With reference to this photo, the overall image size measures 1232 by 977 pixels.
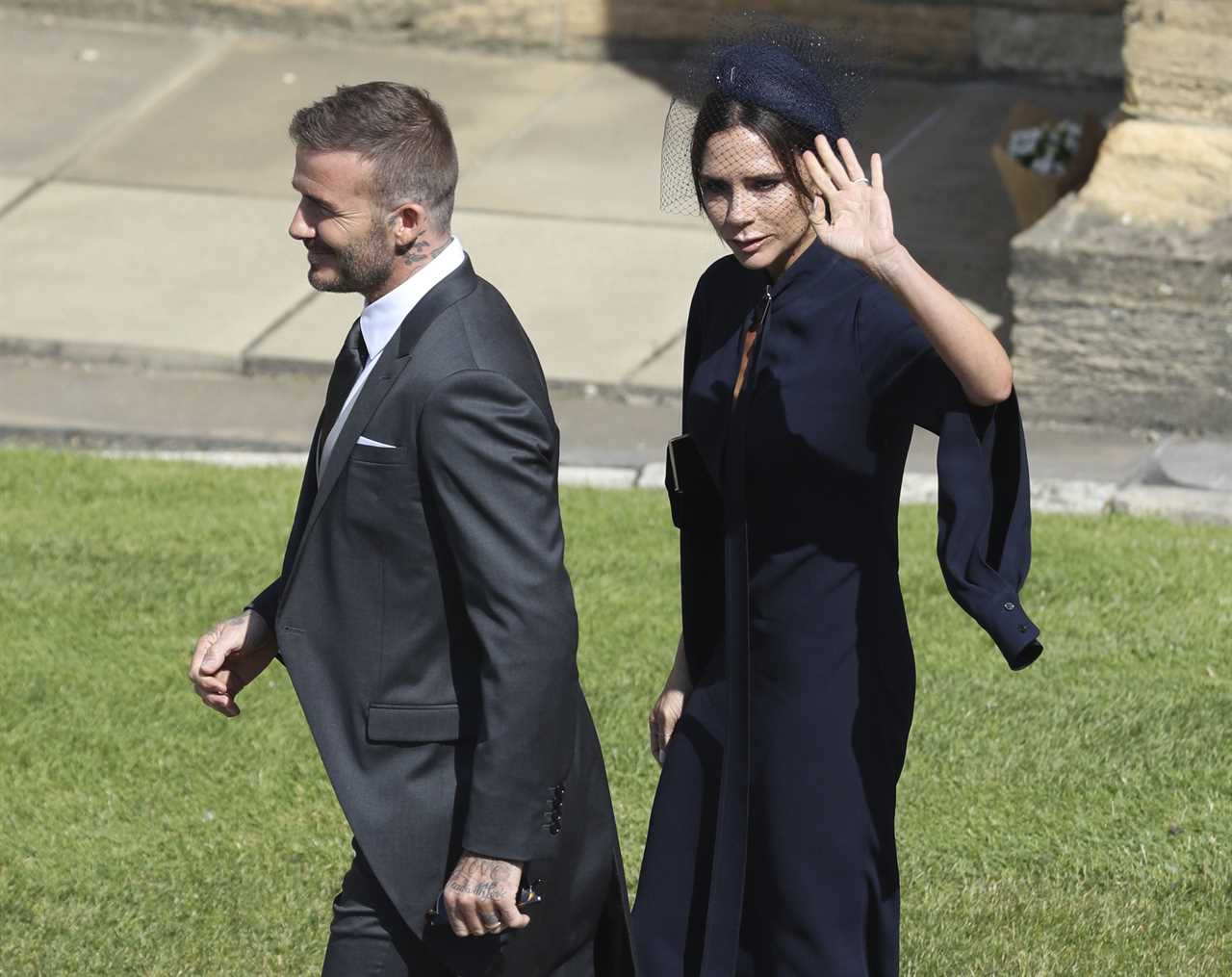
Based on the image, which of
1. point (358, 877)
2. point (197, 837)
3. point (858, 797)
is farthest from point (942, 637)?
point (358, 877)

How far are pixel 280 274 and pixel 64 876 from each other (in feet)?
16.9

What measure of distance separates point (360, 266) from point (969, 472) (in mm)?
1013

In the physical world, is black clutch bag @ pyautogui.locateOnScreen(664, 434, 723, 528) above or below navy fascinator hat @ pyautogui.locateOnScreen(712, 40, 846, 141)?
below

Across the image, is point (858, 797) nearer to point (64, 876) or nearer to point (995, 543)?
point (995, 543)

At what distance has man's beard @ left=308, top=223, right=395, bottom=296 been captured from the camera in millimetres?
3305

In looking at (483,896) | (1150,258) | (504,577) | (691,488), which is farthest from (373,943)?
(1150,258)

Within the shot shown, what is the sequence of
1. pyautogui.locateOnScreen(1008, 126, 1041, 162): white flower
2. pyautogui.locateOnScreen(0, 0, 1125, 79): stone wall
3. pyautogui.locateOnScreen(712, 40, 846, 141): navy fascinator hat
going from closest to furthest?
pyautogui.locateOnScreen(712, 40, 846, 141): navy fascinator hat < pyautogui.locateOnScreen(1008, 126, 1041, 162): white flower < pyautogui.locateOnScreen(0, 0, 1125, 79): stone wall

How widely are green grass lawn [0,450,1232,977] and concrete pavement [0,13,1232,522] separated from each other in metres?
0.99

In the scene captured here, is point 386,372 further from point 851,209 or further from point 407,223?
point 851,209

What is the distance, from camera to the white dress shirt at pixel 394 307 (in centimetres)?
336

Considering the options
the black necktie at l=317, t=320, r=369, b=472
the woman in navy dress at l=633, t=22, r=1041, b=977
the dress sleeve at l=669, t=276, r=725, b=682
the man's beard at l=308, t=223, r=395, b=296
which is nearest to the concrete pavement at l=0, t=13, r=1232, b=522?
the dress sleeve at l=669, t=276, r=725, b=682

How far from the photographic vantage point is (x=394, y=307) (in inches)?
133

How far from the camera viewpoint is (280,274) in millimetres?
9945

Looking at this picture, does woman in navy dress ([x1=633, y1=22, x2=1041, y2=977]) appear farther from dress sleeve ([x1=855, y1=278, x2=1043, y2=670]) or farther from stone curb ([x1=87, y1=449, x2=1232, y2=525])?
stone curb ([x1=87, y1=449, x2=1232, y2=525])
